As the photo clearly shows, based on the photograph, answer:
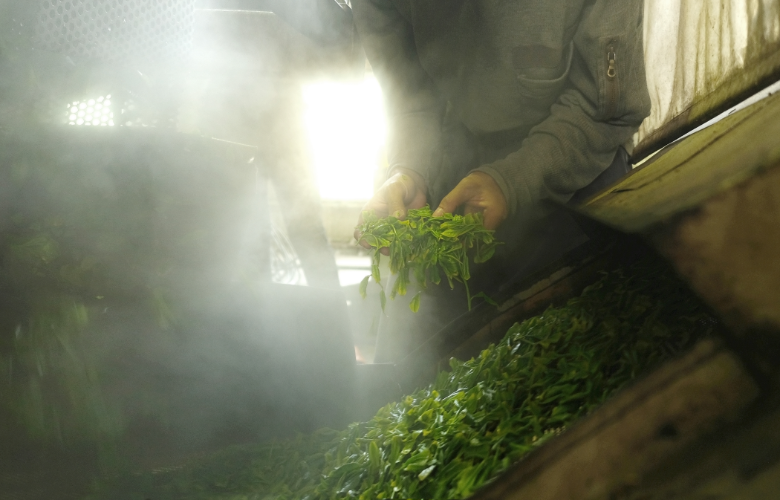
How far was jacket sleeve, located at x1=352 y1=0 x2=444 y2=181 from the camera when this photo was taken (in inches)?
107

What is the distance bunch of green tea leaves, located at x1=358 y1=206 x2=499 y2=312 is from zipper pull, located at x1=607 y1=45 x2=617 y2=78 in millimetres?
857

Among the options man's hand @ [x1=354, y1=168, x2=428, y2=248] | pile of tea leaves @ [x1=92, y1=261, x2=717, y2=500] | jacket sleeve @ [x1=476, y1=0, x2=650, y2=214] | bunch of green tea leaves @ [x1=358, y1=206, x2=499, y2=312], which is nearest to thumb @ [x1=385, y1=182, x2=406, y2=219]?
man's hand @ [x1=354, y1=168, x2=428, y2=248]

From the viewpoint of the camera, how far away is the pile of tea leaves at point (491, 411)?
1.36 m

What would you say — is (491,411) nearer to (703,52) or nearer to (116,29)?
(703,52)

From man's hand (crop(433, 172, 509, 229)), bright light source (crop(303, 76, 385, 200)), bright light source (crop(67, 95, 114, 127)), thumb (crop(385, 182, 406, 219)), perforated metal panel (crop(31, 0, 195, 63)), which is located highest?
bright light source (crop(303, 76, 385, 200))

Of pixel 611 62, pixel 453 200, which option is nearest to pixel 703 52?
pixel 611 62

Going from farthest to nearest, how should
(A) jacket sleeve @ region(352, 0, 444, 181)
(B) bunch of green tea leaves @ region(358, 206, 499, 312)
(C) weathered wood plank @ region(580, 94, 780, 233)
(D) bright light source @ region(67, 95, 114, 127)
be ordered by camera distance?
(A) jacket sleeve @ region(352, 0, 444, 181) < (D) bright light source @ region(67, 95, 114, 127) < (B) bunch of green tea leaves @ region(358, 206, 499, 312) < (C) weathered wood plank @ region(580, 94, 780, 233)

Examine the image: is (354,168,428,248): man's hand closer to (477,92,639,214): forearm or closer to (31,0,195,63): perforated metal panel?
(477,92,639,214): forearm

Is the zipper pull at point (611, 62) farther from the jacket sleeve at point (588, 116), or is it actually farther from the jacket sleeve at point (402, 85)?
the jacket sleeve at point (402, 85)

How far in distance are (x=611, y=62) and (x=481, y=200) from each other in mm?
824

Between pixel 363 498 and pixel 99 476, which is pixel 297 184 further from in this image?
pixel 363 498

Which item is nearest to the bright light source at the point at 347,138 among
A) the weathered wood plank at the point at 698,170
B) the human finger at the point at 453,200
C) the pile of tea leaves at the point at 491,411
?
the human finger at the point at 453,200

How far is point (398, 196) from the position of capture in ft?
7.77

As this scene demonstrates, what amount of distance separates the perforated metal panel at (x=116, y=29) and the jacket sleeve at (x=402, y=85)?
97 cm
